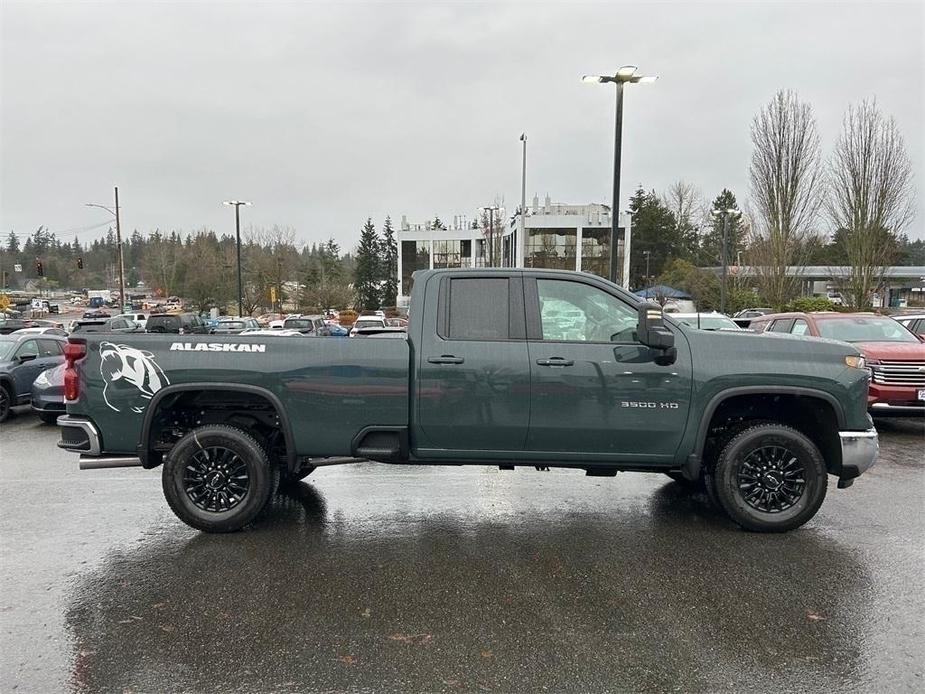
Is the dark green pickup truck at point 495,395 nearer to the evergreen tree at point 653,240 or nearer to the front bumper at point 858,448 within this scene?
the front bumper at point 858,448

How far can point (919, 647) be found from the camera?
3133 millimetres

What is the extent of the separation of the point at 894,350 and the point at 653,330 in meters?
6.27

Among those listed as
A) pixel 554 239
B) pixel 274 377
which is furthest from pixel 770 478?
pixel 554 239

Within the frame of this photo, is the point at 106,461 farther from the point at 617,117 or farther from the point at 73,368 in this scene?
the point at 617,117

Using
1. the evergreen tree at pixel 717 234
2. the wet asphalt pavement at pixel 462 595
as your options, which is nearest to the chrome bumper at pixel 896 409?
the wet asphalt pavement at pixel 462 595

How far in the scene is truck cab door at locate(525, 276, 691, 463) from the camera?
442 centimetres

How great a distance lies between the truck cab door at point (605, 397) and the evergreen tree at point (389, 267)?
236ft

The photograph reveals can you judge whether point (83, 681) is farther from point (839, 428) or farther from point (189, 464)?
point (839, 428)

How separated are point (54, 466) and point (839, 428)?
317 inches

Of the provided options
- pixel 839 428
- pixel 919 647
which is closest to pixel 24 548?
pixel 919 647

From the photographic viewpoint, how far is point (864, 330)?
371 inches

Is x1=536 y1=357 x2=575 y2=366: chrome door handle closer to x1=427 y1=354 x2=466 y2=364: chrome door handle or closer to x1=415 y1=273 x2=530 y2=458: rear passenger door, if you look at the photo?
x1=415 y1=273 x2=530 y2=458: rear passenger door

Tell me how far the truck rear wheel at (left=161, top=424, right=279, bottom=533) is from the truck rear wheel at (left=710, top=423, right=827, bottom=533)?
363 cm

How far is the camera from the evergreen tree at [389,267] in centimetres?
7931
